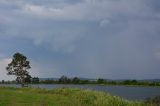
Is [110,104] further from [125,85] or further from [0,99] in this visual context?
[125,85]

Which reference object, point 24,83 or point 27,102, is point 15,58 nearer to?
point 24,83

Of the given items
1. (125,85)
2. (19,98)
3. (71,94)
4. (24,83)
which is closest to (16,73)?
(24,83)

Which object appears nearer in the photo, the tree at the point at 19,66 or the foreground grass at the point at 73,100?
the foreground grass at the point at 73,100

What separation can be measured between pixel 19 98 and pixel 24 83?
157ft

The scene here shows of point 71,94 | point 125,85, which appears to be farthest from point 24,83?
point 125,85

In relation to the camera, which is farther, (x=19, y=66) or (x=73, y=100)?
(x=19, y=66)

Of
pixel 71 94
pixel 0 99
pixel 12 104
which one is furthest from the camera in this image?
pixel 71 94

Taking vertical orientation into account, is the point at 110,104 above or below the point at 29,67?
below

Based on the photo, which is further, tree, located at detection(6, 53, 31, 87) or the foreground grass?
tree, located at detection(6, 53, 31, 87)

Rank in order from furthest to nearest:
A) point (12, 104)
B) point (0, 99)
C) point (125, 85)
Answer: point (125, 85) < point (0, 99) < point (12, 104)

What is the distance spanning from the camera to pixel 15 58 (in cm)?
8444

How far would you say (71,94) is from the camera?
1796 inches

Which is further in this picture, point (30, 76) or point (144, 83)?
point (144, 83)

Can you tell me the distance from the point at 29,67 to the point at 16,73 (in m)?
2.74
